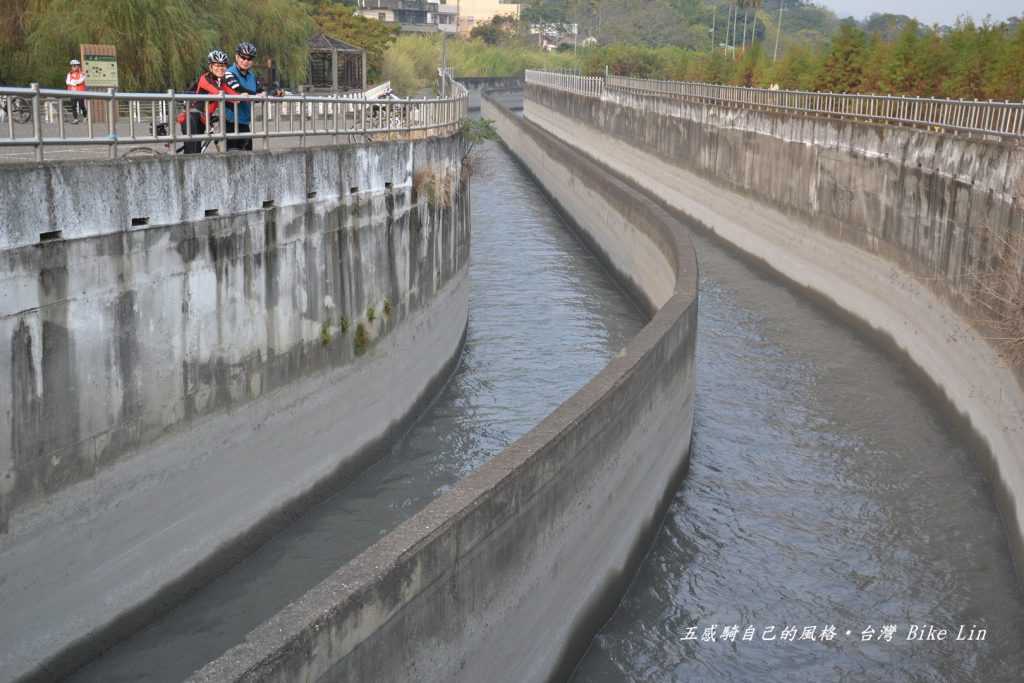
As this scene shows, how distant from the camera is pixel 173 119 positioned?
46.6ft

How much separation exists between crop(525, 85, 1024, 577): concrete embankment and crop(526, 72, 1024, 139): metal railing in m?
1.32

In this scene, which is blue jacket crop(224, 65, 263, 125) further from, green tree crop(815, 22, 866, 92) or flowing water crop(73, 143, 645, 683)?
green tree crop(815, 22, 866, 92)

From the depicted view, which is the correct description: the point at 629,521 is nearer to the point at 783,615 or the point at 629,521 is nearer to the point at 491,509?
the point at 783,615

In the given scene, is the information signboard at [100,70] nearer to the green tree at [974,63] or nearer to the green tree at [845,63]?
the green tree at [974,63]

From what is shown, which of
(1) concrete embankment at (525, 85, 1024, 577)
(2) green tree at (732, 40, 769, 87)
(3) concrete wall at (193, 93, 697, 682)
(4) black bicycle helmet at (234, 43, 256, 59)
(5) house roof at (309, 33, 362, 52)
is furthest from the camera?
(2) green tree at (732, 40, 769, 87)

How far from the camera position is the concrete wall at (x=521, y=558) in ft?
26.1

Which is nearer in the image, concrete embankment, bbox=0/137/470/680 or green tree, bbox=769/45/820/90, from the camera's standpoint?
concrete embankment, bbox=0/137/470/680

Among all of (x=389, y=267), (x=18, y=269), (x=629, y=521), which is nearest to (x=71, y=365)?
(x=18, y=269)

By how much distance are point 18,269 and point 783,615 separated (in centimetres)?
958

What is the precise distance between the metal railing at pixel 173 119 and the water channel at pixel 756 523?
17.0 feet

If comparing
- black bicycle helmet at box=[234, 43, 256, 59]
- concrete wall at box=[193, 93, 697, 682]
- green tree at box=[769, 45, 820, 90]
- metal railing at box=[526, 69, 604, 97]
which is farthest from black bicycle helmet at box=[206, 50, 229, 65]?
metal railing at box=[526, 69, 604, 97]

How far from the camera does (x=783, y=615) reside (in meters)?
14.6

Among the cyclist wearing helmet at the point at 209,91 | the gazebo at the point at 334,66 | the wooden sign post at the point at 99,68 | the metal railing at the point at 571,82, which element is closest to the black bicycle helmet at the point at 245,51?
the cyclist wearing helmet at the point at 209,91

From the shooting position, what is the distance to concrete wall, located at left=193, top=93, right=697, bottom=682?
26.1 ft
